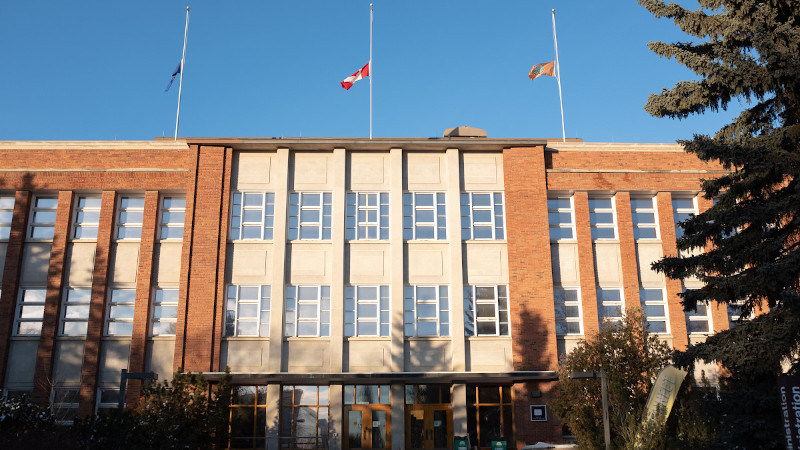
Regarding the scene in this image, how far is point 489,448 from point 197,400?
38.7 feet

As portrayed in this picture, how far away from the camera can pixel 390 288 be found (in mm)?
28844

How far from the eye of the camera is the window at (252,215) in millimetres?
29359

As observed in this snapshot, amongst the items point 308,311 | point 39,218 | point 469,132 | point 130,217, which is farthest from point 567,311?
point 39,218

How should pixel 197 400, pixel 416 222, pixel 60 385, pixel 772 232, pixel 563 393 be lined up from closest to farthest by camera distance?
1. pixel 772 232
2. pixel 197 400
3. pixel 563 393
4. pixel 60 385
5. pixel 416 222

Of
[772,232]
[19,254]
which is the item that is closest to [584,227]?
[772,232]

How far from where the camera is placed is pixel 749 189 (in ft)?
53.8

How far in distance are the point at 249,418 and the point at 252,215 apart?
317 inches

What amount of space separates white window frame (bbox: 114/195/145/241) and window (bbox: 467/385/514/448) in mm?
15059

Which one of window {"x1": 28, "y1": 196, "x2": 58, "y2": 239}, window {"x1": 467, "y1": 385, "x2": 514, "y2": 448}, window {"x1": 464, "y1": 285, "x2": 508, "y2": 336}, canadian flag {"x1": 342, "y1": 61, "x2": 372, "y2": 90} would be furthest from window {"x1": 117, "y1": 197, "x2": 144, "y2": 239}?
window {"x1": 467, "y1": 385, "x2": 514, "y2": 448}

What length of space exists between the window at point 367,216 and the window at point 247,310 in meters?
4.21

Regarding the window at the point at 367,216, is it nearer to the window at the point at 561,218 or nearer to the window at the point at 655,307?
the window at the point at 561,218

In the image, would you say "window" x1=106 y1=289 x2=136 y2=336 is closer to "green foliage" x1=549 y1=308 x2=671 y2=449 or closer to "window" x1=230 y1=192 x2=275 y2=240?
"window" x1=230 y1=192 x2=275 y2=240

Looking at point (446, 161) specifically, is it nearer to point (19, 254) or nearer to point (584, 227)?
point (584, 227)

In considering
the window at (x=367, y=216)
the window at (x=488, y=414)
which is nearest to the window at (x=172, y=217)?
the window at (x=367, y=216)
